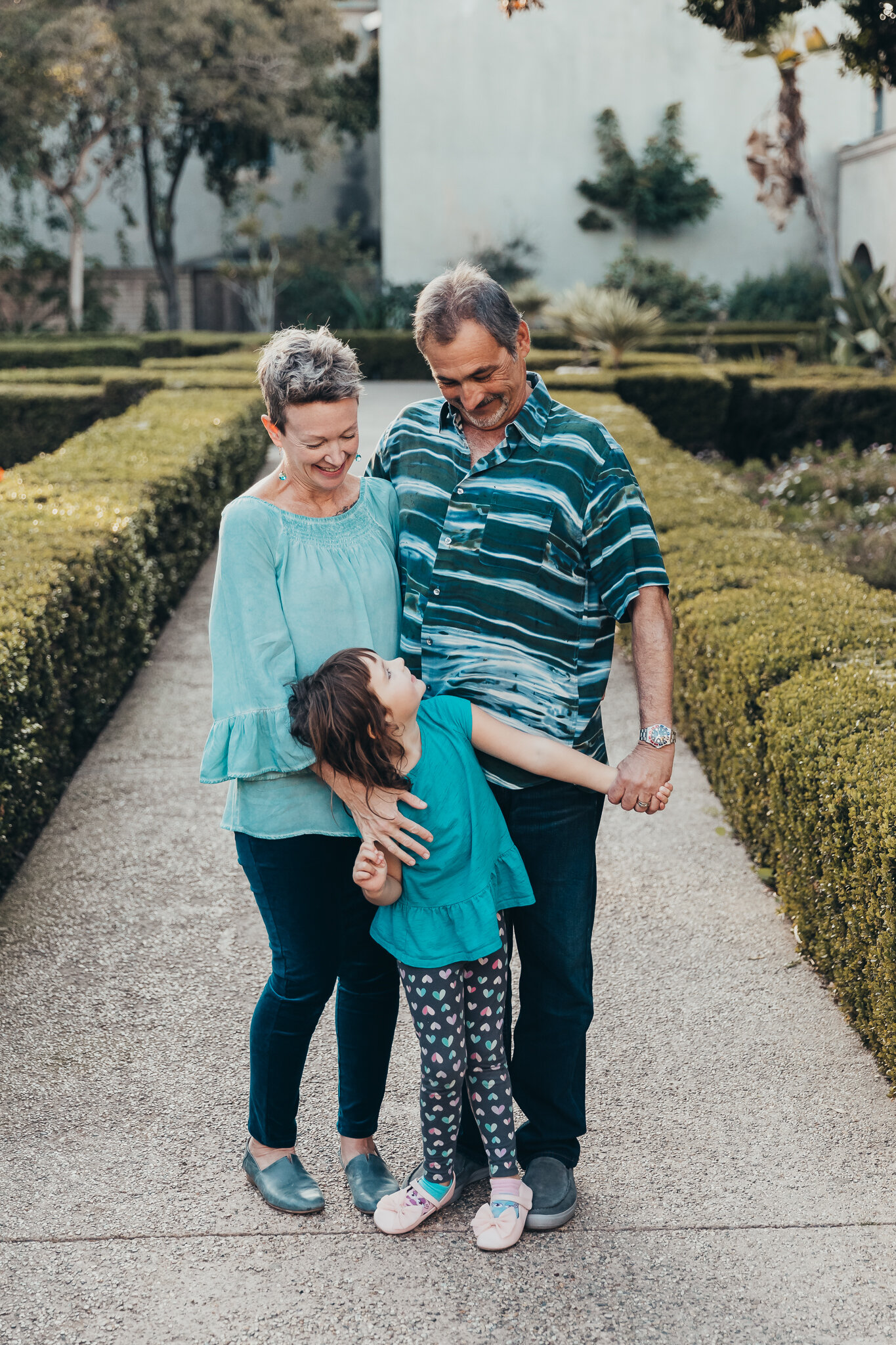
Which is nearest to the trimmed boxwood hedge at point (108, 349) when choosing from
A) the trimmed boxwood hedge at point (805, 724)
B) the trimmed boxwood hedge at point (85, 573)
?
the trimmed boxwood hedge at point (85, 573)

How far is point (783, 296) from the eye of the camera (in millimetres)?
23047

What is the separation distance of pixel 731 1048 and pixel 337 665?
1.60 metres

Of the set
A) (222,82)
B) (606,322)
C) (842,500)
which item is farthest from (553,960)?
(222,82)

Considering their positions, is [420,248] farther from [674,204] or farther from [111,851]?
[111,851]

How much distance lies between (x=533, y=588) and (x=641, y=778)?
40 centimetres

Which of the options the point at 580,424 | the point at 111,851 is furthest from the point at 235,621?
the point at 111,851

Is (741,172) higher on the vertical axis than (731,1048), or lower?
higher

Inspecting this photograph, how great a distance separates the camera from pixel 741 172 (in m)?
24.1

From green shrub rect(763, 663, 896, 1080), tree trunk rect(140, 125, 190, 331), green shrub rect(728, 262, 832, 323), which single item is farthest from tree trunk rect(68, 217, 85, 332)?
green shrub rect(763, 663, 896, 1080)

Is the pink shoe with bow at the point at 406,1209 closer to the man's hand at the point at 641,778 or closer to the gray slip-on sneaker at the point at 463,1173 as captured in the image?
the gray slip-on sneaker at the point at 463,1173

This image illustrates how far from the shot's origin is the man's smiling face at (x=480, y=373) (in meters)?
2.11

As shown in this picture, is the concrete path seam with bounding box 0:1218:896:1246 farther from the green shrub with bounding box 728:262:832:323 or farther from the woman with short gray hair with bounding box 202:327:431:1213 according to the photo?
the green shrub with bounding box 728:262:832:323

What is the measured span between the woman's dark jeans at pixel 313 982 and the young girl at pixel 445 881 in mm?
111

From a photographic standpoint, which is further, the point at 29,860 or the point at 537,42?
the point at 537,42
